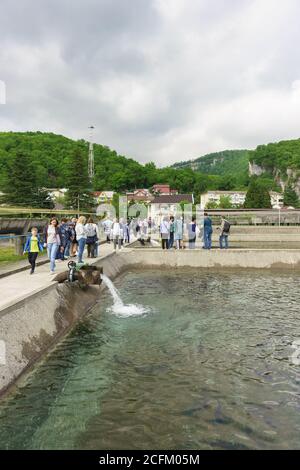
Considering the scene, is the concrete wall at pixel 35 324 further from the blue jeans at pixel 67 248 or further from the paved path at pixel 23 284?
the blue jeans at pixel 67 248

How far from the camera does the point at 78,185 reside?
277 ft

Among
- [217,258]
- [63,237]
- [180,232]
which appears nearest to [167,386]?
[63,237]

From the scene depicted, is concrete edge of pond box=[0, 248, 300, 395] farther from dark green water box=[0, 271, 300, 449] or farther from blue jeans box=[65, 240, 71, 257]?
blue jeans box=[65, 240, 71, 257]

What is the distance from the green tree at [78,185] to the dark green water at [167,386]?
239 ft

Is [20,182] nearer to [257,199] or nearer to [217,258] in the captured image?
[217,258]

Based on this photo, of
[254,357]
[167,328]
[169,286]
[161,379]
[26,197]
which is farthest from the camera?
[26,197]

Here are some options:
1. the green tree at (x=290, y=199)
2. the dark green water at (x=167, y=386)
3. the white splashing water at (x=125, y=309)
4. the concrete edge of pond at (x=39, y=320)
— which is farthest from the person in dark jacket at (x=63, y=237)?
the green tree at (x=290, y=199)

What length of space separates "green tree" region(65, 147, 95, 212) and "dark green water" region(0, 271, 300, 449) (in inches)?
2872

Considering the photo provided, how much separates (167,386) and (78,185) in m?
81.0

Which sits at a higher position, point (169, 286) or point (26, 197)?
point (26, 197)

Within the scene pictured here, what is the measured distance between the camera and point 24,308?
8023mm
